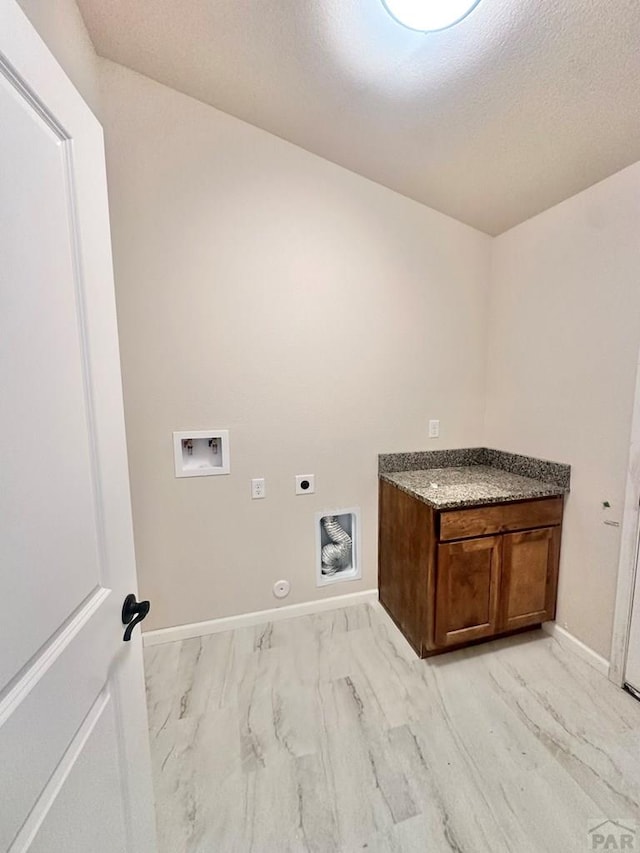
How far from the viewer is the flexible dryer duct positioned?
7.27 ft

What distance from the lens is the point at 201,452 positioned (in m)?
1.94

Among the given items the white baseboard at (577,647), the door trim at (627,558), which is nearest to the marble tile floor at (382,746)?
the white baseboard at (577,647)

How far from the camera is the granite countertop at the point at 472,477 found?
174cm

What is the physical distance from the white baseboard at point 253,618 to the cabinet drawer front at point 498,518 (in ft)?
2.93

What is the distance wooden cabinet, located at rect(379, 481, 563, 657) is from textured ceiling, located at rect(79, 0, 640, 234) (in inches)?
64.0

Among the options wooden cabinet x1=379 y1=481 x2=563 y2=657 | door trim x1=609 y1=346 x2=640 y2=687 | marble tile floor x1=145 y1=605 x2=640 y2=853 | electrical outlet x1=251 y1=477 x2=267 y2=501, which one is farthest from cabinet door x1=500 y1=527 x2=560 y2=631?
electrical outlet x1=251 y1=477 x2=267 y2=501

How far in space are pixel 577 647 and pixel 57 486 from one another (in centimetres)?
240

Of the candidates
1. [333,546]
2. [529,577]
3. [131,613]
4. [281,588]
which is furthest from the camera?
[333,546]

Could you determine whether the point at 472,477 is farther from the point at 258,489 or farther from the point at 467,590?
the point at 258,489

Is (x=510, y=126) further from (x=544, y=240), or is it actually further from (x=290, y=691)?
(x=290, y=691)

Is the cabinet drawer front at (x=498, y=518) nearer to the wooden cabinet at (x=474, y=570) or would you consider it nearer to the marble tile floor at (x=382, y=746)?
the wooden cabinet at (x=474, y=570)

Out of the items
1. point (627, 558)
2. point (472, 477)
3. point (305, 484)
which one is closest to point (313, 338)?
point (305, 484)

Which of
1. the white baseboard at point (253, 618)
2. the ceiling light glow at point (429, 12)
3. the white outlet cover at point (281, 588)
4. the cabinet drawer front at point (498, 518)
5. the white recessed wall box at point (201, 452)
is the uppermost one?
the ceiling light glow at point (429, 12)

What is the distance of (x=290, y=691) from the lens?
162cm
